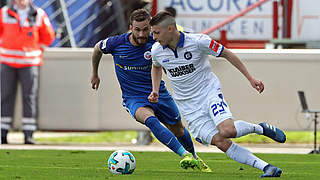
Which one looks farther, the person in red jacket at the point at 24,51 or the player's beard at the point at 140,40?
the person in red jacket at the point at 24,51

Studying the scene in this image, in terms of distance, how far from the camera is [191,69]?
916cm

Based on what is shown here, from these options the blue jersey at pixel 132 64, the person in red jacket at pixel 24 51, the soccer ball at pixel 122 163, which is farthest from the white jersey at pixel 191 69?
the person in red jacket at pixel 24 51

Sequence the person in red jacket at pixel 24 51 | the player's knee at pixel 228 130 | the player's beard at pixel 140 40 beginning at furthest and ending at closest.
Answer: the person in red jacket at pixel 24 51, the player's beard at pixel 140 40, the player's knee at pixel 228 130

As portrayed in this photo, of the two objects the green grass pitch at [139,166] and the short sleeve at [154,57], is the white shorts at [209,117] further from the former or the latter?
the short sleeve at [154,57]

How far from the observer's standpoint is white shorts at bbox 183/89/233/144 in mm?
8797

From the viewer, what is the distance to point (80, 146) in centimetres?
1562

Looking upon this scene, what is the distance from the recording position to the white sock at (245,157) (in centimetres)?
→ 858

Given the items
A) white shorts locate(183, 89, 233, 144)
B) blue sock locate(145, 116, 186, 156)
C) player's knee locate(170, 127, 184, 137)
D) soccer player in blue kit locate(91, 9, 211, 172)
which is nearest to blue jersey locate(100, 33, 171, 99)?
soccer player in blue kit locate(91, 9, 211, 172)

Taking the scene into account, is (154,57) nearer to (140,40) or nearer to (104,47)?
(140,40)

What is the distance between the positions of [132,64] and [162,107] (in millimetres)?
587

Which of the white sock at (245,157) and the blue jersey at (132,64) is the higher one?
the blue jersey at (132,64)

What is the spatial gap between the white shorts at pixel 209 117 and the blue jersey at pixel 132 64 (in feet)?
4.36

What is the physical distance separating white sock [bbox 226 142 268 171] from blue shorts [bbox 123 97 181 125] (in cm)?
173

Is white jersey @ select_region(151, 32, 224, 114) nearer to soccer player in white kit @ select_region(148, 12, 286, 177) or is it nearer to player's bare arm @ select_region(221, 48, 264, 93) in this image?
soccer player in white kit @ select_region(148, 12, 286, 177)
